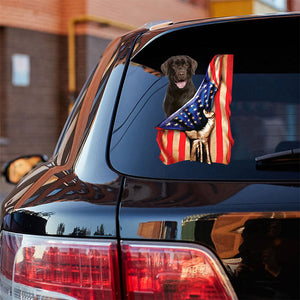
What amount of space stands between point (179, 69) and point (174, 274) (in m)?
0.61

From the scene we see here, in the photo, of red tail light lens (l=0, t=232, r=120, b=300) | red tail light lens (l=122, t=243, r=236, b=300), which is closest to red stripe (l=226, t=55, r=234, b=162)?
red tail light lens (l=122, t=243, r=236, b=300)

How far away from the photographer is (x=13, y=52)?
13.6 meters

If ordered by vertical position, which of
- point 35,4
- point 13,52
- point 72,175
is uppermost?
point 35,4

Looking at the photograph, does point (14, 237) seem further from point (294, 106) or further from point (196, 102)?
point (294, 106)

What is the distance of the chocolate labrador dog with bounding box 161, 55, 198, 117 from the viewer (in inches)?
67.1

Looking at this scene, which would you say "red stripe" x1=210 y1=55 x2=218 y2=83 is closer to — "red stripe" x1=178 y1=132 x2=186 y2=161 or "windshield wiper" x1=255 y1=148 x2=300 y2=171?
"red stripe" x1=178 y1=132 x2=186 y2=161

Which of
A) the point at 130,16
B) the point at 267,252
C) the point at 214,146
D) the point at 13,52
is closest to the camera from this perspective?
the point at 267,252

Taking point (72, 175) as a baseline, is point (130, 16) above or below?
above

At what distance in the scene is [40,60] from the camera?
1431 centimetres

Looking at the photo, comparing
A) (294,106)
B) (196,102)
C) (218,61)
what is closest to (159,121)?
(196,102)

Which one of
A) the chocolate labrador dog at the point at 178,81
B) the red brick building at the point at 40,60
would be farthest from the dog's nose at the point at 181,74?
the red brick building at the point at 40,60

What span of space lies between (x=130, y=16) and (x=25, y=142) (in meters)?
4.44

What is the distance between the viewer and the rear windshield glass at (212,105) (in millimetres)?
1560

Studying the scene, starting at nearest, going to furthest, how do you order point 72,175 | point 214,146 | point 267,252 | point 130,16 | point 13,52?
point 267,252 < point 214,146 < point 72,175 < point 13,52 < point 130,16
